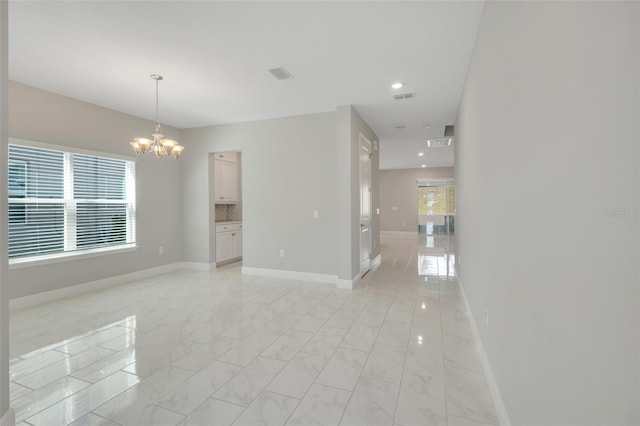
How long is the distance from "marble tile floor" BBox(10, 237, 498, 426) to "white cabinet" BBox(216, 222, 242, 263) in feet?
6.65

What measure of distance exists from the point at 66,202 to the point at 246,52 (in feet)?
11.5

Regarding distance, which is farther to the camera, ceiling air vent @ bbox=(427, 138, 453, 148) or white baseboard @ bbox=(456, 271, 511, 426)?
ceiling air vent @ bbox=(427, 138, 453, 148)

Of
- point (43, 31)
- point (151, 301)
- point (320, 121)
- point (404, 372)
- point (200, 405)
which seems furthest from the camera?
point (320, 121)

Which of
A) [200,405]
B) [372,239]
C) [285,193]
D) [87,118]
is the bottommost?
[200,405]

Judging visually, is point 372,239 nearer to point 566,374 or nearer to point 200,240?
point 200,240

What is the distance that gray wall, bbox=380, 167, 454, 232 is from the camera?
11906 mm

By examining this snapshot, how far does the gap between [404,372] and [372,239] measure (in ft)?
12.7

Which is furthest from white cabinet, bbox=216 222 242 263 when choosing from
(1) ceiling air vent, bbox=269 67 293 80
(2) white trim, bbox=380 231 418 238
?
(2) white trim, bbox=380 231 418 238

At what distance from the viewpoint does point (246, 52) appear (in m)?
3.00

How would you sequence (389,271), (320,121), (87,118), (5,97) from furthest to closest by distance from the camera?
(389,271), (320,121), (87,118), (5,97)

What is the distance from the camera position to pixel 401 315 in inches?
136

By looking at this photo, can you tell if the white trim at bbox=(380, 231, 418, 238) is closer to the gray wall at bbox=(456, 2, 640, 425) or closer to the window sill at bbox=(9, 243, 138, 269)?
the window sill at bbox=(9, 243, 138, 269)

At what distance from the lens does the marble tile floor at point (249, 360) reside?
1834 millimetres

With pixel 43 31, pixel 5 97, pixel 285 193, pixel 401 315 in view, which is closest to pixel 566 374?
pixel 401 315
